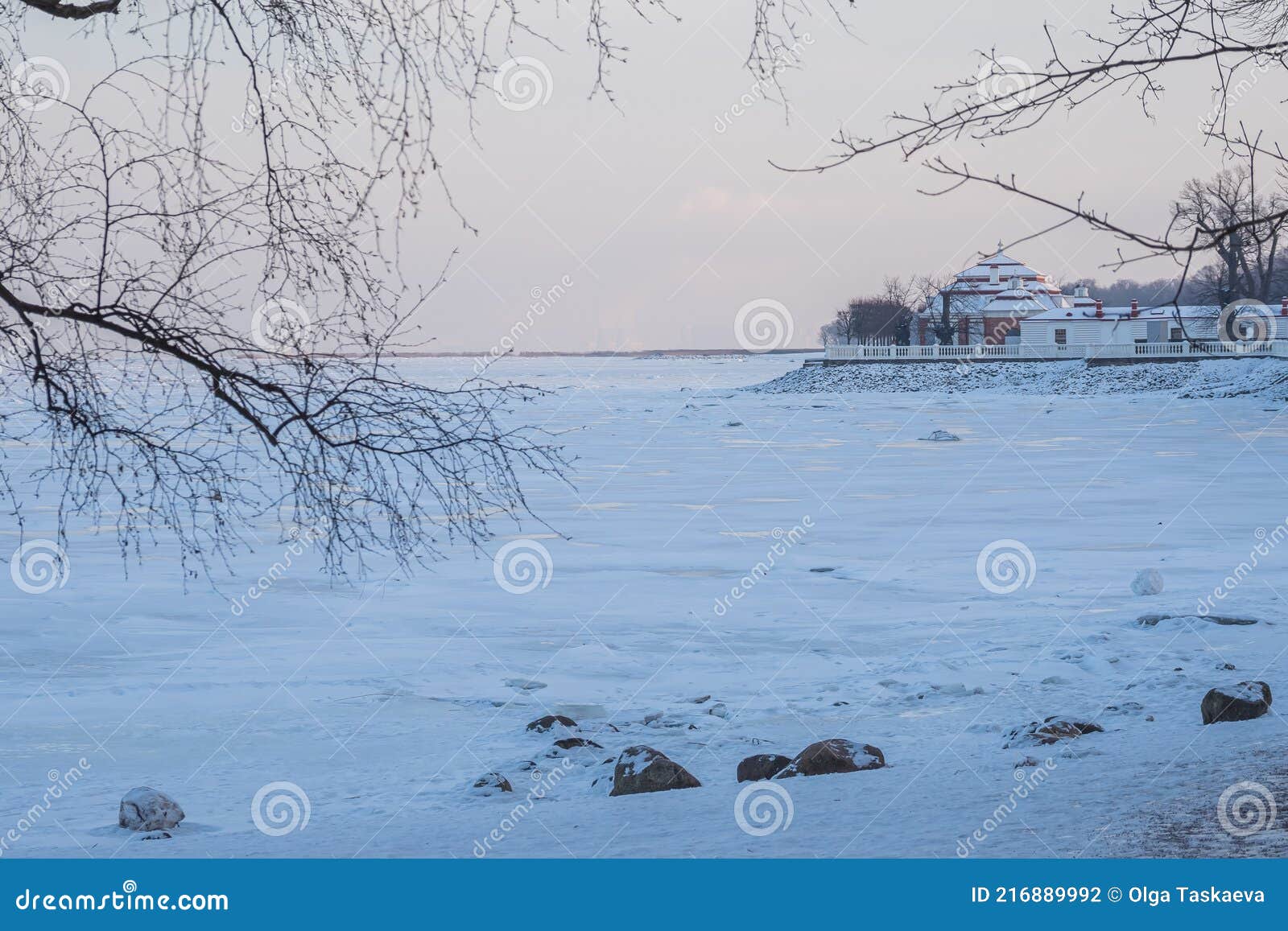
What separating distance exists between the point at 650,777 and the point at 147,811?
2.28 metres

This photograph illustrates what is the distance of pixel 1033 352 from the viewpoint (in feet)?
250

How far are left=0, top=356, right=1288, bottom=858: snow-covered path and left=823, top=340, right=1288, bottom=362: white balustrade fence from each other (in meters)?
50.3

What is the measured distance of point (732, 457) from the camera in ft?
92.2

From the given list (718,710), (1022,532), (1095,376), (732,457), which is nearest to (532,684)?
(718,710)

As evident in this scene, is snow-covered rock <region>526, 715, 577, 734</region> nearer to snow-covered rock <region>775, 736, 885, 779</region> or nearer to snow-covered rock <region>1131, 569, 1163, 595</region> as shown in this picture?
snow-covered rock <region>775, 736, 885, 779</region>

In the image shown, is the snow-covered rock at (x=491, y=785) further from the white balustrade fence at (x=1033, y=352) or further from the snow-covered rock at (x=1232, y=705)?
the white balustrade fence at (x=1033, y=352)

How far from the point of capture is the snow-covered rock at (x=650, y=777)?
623 cm

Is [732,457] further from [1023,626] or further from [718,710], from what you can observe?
[718,710]

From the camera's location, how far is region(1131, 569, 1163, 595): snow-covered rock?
36.7 feet

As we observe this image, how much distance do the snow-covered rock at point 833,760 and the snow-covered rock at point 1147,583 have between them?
555 cm

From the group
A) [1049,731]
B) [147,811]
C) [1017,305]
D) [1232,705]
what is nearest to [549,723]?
[147,811]

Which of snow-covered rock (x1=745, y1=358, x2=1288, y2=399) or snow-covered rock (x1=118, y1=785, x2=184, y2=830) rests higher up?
snow-covered rock (x1=745, y1=358, x2=1288, y2=399)

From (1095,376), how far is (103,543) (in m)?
56.8

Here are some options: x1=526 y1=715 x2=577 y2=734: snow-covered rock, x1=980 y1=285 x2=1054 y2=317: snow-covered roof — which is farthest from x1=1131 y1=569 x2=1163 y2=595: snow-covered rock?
x1=980 y1=285 x2=1054 y2=317: snow-covered roof
